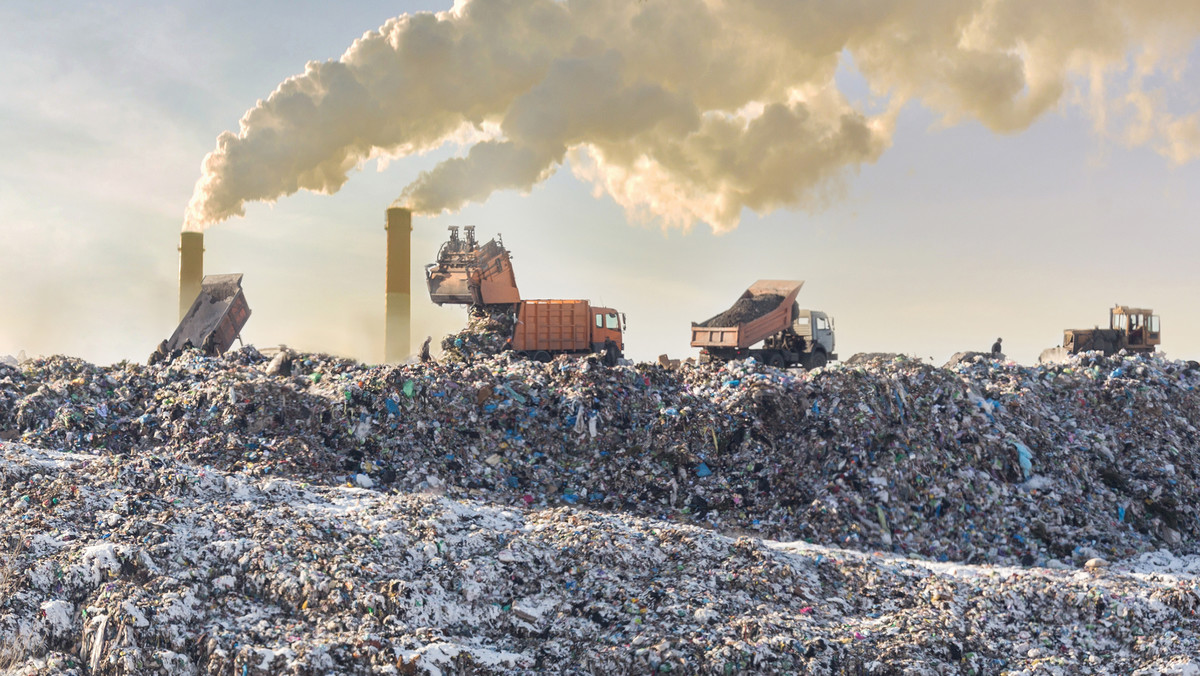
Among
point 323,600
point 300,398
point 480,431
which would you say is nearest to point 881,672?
point 323,600

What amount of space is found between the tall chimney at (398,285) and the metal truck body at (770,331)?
13.4 metres

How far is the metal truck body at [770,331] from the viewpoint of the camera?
1980 cm

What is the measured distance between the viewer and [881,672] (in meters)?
6.12

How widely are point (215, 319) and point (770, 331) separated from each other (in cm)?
1332

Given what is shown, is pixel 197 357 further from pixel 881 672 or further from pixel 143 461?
pixel 881 672

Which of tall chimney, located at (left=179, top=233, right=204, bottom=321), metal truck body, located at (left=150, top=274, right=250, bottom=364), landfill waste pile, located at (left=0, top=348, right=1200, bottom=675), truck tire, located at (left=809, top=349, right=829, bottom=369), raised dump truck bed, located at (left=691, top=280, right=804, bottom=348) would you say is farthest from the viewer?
tall chimney, located at (left=179, top=233, right=204, bottom=321)

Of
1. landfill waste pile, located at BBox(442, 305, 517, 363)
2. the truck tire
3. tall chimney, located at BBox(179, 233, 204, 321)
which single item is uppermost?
tall chimney, located at BBox(179, 233, 204, 321)

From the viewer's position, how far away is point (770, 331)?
66.9 feet

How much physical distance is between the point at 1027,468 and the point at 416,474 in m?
8.52

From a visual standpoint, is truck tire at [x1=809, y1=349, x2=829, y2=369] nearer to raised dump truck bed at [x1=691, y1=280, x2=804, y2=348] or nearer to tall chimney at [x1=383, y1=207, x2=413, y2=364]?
raised dump truck bed at [x1=691, y1=280, x2=804, y2=348]

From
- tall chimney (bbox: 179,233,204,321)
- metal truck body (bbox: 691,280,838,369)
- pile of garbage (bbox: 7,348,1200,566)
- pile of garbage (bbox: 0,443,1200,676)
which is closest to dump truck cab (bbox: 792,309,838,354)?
metal truck body (bbox: 691,280,838,369)

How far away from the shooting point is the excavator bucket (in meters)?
20.2

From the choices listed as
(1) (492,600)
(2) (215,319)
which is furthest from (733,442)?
(2) (215,319)

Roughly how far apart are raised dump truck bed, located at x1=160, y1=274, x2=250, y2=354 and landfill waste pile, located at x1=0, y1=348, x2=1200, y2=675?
75.2 inches
